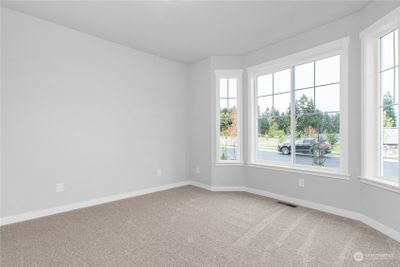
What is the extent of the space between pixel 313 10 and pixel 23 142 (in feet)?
14.5

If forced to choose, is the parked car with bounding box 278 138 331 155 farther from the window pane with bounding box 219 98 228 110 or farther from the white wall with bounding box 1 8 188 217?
the white wall with bounding box 1 8 188 217

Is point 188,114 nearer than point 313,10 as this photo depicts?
No

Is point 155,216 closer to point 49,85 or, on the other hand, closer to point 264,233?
point 264,233

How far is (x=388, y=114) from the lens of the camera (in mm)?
2607

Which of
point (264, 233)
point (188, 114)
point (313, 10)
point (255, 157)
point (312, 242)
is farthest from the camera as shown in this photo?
point (188, 114)

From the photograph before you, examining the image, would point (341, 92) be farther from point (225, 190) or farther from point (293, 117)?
point (225, 190)

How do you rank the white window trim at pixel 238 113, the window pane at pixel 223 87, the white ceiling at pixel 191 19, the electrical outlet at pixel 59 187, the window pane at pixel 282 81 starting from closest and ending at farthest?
the white ceiling at pixel 191 19
the electrical outlet at pixel 59 187
the window pane at pixel 282 81
the white window trim at pixel 238 113
the window pane at pixel 223 87

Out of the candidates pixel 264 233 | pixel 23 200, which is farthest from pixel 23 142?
pixel 264 233

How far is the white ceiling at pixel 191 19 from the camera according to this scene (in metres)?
2.68

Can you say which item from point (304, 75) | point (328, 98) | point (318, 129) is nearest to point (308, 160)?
point (318, 129)

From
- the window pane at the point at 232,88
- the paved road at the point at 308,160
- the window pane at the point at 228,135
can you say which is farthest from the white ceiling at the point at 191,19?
the paved road at the point at 308,160

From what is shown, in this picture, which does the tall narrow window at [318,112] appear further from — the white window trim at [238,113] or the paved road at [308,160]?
the white window trim at [238,113]

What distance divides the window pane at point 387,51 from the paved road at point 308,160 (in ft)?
4.04

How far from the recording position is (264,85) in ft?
13.5
